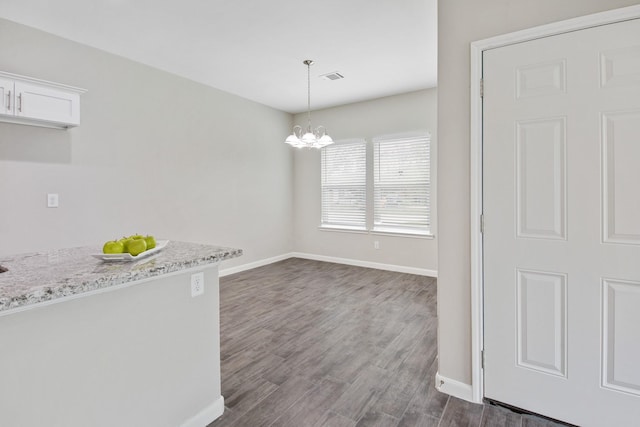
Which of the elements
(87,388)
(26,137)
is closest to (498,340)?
(87,388)

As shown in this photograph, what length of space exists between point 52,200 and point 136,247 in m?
2.48

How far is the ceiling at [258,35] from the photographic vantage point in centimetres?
273

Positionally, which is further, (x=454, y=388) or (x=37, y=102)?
(x=37, y=102)

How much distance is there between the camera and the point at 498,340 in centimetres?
189

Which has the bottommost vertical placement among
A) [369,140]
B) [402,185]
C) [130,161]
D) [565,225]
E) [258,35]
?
[565,225]

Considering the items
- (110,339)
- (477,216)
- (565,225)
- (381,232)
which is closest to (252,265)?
(381,232)

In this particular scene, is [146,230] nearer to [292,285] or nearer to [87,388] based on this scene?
[292,285]

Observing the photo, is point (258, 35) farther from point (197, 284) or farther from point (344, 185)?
point (344, 185)

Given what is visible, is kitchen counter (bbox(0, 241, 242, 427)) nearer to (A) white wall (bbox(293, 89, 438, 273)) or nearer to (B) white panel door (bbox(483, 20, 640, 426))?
(B) white panel door (bbox(483, 20, 640, 426))

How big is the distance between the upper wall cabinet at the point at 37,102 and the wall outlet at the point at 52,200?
0.69 m

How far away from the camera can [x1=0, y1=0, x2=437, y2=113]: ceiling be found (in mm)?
2729

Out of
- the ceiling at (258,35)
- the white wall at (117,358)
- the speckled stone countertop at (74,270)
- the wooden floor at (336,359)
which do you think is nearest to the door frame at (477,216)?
the wooden floor at (336,359)

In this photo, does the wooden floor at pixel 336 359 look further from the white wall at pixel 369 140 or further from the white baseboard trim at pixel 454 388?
the white wall at pixel 369 140

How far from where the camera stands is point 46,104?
9.41 feet
